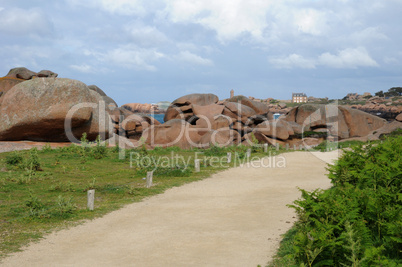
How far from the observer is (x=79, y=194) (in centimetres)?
1261

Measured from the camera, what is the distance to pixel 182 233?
8.38 metres

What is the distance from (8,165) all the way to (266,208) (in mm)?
13096

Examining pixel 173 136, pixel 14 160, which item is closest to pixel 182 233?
pixel 14 160

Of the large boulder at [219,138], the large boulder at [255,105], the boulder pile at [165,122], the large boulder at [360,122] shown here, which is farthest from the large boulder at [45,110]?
the large boulder at [360,122]

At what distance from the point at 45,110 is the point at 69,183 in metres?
13.1

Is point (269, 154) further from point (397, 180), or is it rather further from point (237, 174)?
point (397, 180)

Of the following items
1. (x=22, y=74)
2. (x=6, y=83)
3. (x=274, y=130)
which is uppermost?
(x=22, y=74)

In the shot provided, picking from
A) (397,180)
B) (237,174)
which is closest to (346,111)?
(237,174)

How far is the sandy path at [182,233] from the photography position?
6898mm

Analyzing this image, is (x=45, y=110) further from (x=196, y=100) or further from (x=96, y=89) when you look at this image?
(x=96, y=89)

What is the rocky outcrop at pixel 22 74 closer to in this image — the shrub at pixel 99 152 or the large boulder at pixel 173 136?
the large boulder at pixel 173 136

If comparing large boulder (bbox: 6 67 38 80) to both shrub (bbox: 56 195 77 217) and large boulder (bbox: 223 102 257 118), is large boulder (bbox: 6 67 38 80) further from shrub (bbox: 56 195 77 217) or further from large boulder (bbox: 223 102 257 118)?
shrub (bbox: 56 195 77 217)

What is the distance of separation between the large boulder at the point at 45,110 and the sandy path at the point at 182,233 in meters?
14.7

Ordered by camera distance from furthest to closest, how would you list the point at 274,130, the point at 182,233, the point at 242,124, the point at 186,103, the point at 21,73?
1. the point at 186,103
2. the point at 242,124
3. the point at 21,73
4. the point at 274,130
5. the point at 182,233
